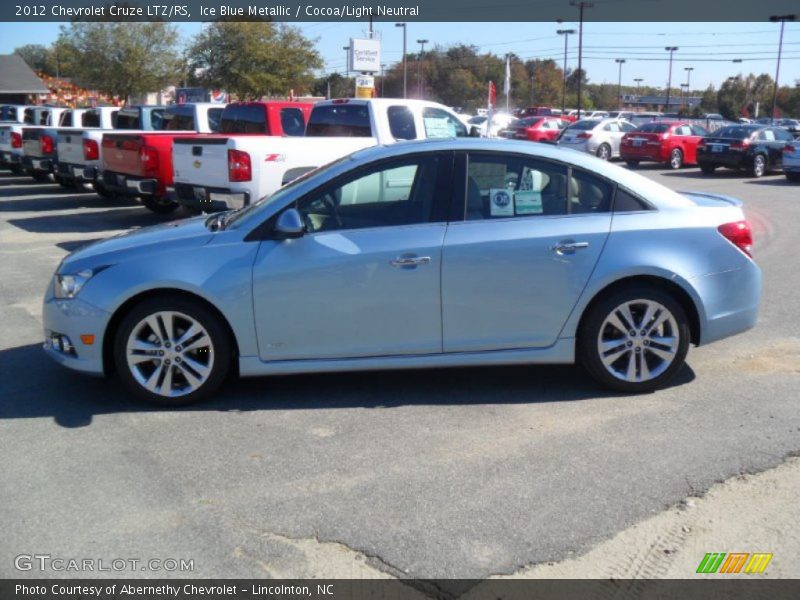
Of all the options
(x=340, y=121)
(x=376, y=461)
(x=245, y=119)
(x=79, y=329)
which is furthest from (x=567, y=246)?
(x=245, y=119)

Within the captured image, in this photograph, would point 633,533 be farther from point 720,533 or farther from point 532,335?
point 532,335

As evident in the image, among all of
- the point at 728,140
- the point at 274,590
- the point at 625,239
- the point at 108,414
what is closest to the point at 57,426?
the point at 108,414

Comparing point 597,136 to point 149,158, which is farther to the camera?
point 597,136

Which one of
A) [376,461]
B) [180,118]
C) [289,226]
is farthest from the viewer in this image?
[180,118]

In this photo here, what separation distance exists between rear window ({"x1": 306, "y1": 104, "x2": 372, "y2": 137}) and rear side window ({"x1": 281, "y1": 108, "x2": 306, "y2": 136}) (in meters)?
0.67

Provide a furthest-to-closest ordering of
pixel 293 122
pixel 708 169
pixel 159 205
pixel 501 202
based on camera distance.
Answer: pixel 708 169 → pixel 159 205 → pixel 293 122 → pixel 501 202

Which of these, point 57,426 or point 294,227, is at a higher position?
point 294,227

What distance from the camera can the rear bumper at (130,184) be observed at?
43.2 ft

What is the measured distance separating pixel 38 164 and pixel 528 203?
16244mm

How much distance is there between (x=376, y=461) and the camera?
4.45 m

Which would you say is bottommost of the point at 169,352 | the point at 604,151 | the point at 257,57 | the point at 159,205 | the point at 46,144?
the point at 159,205

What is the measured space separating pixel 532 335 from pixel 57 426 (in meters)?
2.98

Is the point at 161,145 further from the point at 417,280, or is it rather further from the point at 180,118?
the point at 417,280

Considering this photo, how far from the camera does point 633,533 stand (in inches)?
146
